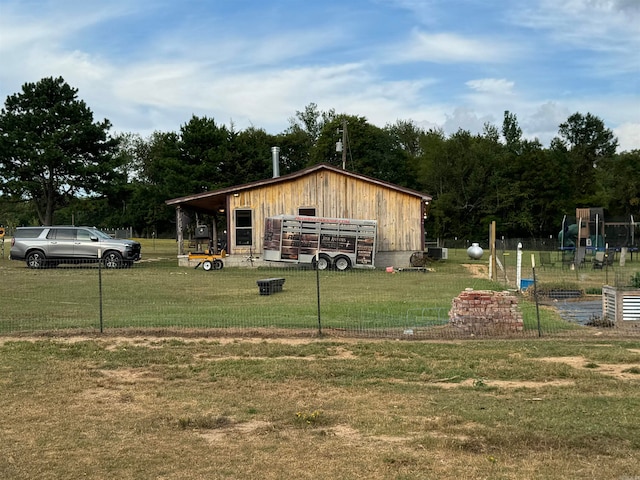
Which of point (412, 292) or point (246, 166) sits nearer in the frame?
Answer: point (412, 292)

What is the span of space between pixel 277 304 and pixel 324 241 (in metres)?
12.8

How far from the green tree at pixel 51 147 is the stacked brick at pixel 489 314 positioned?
31.9 m

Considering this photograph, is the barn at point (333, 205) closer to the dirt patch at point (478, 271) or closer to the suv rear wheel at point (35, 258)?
the dirt patch at point (478, 271)

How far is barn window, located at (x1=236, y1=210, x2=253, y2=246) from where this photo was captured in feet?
99.0

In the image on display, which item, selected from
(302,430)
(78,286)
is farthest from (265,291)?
(302,430)

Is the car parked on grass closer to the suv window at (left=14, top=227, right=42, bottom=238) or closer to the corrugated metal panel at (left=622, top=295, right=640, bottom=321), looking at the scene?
the suv window at (left=14, top=227, right=42, bottom=238)

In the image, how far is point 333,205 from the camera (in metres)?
30.3

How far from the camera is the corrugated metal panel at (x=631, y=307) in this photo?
11891mm

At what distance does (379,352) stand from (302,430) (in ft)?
12.0

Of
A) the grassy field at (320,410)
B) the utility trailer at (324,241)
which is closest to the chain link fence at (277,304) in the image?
the grassy field at (320,410)

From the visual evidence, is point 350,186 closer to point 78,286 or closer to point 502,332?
point 78,286

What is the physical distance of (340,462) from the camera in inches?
195

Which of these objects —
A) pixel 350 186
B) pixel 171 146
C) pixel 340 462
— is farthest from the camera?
pixel 171 146

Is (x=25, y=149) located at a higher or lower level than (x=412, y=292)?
higher
